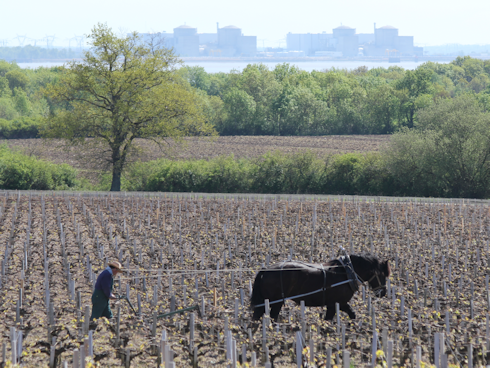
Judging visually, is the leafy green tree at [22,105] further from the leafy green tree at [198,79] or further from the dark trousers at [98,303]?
the dark trousers at [98,303]

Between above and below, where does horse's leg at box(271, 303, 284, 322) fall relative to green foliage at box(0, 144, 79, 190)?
above

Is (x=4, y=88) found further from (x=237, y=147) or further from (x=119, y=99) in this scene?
(x=119, y=99)

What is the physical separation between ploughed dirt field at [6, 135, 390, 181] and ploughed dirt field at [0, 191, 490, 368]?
23738mm

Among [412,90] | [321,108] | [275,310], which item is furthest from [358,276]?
[412,90]

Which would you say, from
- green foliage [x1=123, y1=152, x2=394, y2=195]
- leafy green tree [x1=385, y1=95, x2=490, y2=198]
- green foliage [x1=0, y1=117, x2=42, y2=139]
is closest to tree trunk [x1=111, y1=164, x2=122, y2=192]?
green foliage [x1=123, y1=152, x2=394, y2=195]

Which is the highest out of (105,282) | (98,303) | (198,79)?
(198,79)

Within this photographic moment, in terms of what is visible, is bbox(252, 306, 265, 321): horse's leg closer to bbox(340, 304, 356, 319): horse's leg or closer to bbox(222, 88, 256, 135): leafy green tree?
bbox(340, 304, 356, 319): horse's leg

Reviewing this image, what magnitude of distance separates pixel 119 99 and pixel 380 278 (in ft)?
90.2

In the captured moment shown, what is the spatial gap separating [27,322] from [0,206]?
16.3 metres

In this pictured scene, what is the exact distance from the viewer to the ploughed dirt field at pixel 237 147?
50219mm

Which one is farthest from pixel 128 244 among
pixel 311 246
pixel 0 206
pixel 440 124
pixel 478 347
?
pixel 440 124

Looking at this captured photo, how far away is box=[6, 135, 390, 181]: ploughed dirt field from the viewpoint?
50.2 meters

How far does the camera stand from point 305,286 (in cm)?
1046

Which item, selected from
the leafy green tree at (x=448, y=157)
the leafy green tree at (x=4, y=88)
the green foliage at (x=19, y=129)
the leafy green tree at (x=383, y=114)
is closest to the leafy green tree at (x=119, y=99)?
the leafy green tree at (x=448, y=157)
